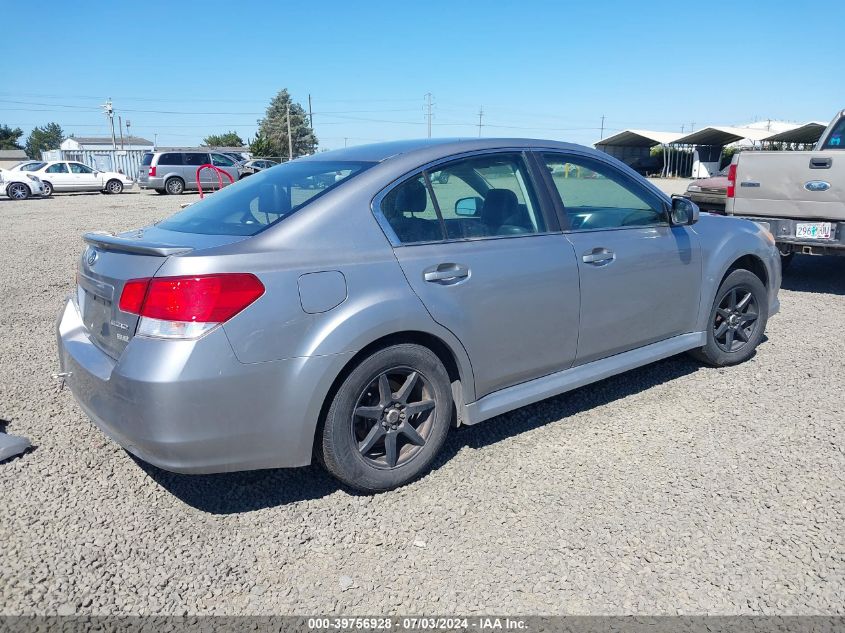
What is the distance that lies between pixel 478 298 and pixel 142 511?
1906 mm

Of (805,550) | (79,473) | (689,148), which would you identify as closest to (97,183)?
(79,473)

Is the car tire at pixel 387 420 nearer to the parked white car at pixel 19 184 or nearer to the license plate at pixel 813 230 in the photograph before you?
the license plate at pixel 813 230

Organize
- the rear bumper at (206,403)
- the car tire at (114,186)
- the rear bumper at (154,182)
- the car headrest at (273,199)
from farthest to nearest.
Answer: the car tire at (114,186) → the rear bumper at (154,182) → the car headrest at (273,199) → the rear bumper at (206,403)

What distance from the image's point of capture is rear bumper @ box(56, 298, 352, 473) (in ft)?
8.86

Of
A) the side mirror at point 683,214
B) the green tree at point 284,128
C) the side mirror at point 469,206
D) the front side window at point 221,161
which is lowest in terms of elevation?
the side mirror at point 683,214

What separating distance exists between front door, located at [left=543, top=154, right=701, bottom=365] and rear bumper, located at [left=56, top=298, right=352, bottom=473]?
1739mm

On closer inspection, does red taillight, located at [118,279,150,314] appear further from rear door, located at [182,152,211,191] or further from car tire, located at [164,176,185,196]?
car tire, located at [164,176,185,196]

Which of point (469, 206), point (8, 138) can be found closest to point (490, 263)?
point (469, 206)

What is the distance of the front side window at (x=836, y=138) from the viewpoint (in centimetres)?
852

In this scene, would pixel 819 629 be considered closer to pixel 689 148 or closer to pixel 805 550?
pixel 805 550

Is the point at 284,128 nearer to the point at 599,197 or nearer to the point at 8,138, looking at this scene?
the point at 8,138

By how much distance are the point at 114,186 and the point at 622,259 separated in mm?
30084

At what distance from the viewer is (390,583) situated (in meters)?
2.67

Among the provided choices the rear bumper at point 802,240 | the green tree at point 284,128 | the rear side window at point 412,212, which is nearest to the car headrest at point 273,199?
the rear side window at point 412,212
